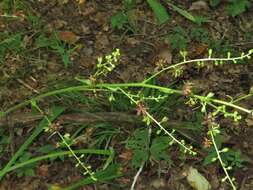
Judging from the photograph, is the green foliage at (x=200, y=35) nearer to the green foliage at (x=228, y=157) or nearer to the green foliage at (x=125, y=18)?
the green foliage at (x=125, y=18)

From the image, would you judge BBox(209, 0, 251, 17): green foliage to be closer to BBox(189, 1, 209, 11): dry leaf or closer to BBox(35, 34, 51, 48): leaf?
BBox(189, 1, 209, 11): dry leaf

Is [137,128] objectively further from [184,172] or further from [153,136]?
[184,172]

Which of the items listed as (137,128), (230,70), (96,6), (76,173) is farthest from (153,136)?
(96,6)

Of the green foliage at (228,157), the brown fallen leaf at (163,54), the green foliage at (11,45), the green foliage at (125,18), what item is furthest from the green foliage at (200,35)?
the green foliage at (11,45)

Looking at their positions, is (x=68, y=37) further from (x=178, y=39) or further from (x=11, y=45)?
(x=178, y=39)

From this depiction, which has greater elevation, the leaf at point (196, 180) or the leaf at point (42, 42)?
the leaf at point (42, 42)

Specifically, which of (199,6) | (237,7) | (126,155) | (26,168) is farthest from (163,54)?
(26,168)
